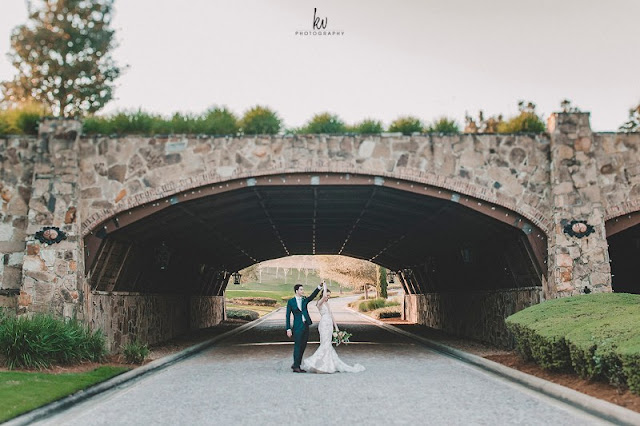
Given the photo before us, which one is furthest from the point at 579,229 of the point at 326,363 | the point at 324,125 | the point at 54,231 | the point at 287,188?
the point at 54,231

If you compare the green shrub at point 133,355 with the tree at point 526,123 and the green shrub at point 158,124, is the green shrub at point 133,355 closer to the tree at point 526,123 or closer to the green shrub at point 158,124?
the green shrub at point 158,124

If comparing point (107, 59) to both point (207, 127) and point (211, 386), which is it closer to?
point (207, 127)

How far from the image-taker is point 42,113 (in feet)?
Result: 58.0

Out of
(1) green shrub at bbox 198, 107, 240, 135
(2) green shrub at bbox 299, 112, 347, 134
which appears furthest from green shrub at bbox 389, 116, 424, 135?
(1) green shrub at bbox 198, 107, 240, 135

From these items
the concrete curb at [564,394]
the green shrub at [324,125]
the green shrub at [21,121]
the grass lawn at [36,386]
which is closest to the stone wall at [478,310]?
the concrete curb at [564,394]

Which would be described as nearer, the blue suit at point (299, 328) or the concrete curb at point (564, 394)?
the concrete curb at point (564, 394)

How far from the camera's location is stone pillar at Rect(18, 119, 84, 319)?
626 inches

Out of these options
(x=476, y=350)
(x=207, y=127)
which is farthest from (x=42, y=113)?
(x=476, y=350)

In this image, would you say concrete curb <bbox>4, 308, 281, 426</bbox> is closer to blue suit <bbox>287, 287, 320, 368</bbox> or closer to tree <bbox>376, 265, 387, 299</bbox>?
blue suit <bbox>287, 287, 320, 368</bbox>

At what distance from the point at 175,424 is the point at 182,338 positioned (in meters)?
16.8

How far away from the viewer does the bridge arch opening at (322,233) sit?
16.7 meters

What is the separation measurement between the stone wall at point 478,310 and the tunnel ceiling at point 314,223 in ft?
5.63

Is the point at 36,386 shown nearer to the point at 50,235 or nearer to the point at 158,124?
the point at 50,235

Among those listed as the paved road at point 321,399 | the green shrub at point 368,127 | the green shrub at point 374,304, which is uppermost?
the green shrub at point 368,127
